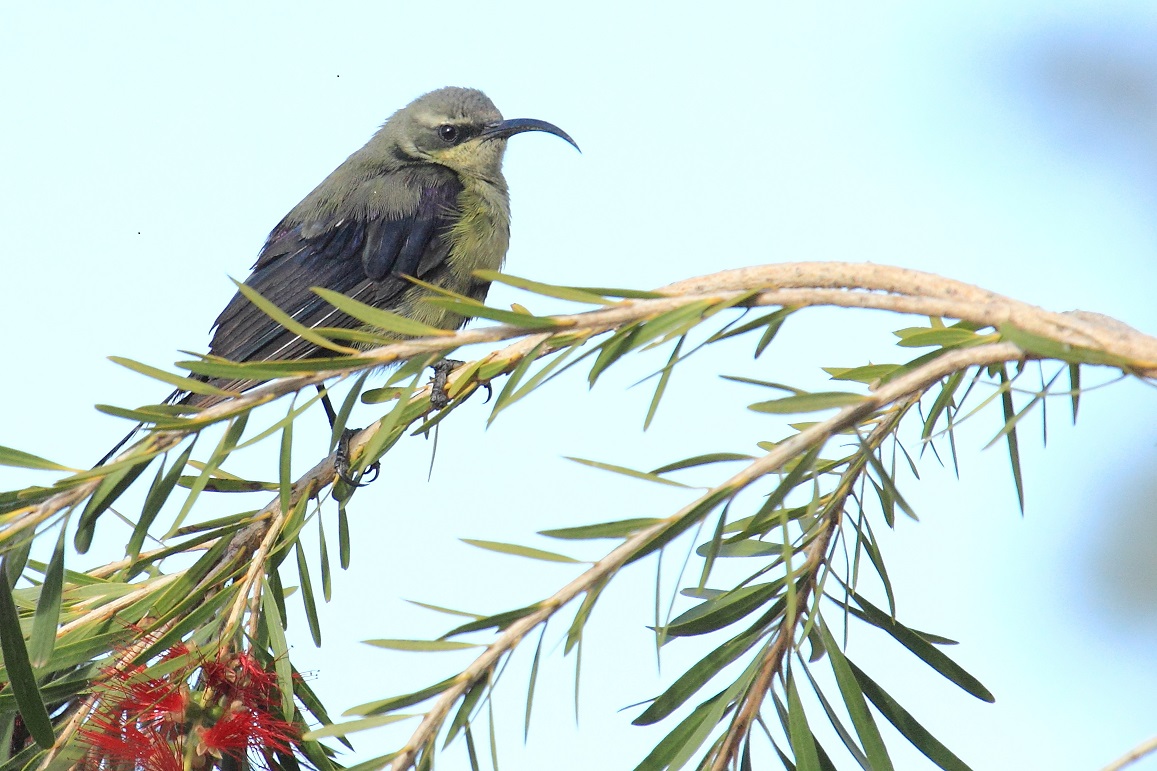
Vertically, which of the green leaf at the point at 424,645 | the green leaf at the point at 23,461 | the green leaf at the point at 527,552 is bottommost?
the green leaf at the point at 424,645

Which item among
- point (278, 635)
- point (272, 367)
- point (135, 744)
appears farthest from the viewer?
point (278, 635)

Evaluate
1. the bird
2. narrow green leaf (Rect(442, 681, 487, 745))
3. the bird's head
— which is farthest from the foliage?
the bird's head

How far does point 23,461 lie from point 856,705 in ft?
3.75

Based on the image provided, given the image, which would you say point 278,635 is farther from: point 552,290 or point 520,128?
point 520,128

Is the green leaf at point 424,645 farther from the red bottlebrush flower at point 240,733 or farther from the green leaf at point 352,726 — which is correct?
the red bottlebrush flower at point 240,733

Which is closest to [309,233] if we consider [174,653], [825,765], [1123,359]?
[174,653]

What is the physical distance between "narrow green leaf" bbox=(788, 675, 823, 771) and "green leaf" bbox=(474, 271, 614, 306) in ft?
1.91

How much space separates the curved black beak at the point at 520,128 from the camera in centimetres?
554

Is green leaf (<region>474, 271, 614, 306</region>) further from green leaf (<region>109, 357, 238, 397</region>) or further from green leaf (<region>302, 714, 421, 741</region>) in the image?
green leaf (<region>302, 714, 421, 741</region>)

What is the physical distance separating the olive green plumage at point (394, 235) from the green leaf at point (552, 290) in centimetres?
306

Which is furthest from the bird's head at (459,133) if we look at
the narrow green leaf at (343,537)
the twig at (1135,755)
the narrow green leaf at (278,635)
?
the twig at (1135,755)

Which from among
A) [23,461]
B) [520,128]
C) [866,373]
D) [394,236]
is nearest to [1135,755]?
[866,373]

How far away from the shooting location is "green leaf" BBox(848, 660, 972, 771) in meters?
1.45

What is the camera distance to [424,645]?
1238mm
